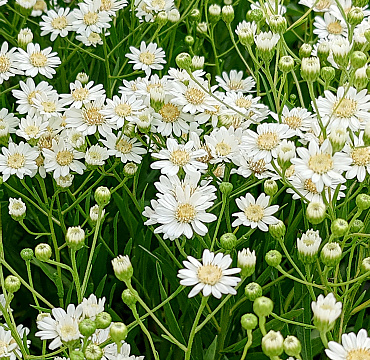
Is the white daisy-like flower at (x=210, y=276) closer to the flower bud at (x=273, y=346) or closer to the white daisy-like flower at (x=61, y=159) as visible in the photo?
the flower bud at (x=273, y=346)

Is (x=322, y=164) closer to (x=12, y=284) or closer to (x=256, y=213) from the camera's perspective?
(x=256, y=213)

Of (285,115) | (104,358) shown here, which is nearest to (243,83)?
(285,115)

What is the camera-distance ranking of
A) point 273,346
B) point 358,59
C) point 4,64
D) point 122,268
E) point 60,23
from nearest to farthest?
point 273,346, point 122,268, point 358,59, point 4,64, point 60,23

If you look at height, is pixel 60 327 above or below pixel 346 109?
below

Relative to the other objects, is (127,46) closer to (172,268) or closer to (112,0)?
(112,0)

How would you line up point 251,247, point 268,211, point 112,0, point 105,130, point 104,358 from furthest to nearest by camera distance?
point 112,0 < point 251,247 < point 105,130 < point 268,211 < point 104,358

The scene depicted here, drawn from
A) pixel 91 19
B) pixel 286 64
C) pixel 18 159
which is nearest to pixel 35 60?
pixel 91 19
